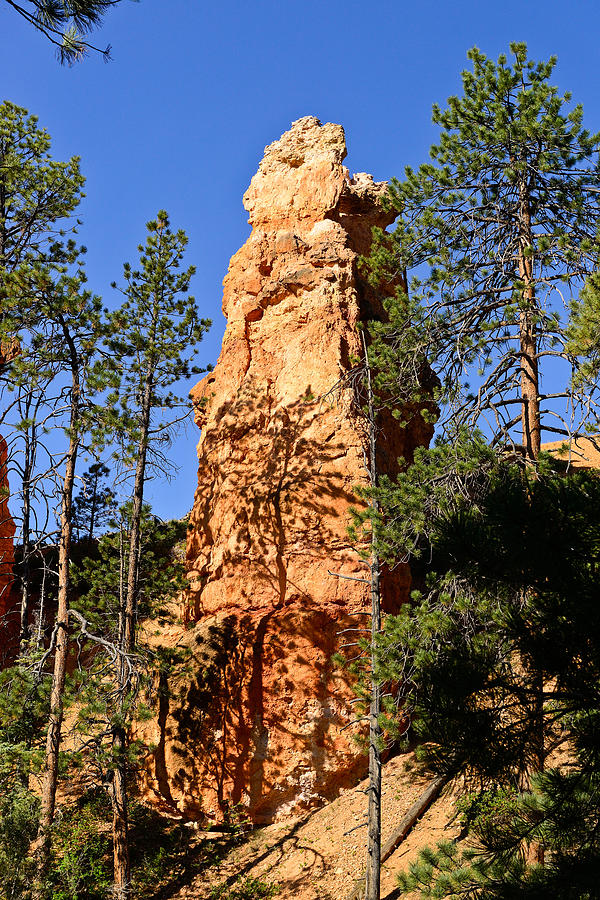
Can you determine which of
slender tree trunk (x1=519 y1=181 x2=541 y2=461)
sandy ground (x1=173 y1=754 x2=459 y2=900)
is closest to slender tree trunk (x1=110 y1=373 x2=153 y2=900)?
sandy ground (x1=173 y1=754 x2=459 y2=900)

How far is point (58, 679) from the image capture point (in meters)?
13.1

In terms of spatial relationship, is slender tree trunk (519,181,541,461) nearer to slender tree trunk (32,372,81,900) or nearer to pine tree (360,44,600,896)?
pine tree (360,44,600,896)

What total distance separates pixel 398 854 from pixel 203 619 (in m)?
6.57

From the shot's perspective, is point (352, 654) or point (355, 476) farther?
point (355, 476)

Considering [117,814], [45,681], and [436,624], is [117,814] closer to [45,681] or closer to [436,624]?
[45,681]

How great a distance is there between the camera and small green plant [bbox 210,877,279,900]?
1301cm

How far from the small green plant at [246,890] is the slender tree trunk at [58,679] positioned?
3285mm

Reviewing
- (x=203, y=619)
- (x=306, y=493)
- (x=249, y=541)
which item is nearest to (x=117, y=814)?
(x=203, y=619)

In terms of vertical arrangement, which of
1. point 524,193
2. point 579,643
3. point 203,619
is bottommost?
point 579,643

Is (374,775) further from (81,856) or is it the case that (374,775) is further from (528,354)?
(528,354)

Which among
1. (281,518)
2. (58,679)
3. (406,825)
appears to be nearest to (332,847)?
(406,825)

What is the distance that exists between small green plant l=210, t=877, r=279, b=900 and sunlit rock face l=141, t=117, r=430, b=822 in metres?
1.53

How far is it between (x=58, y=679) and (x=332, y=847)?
5.70 m

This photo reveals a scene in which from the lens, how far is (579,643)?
5.69 metres
